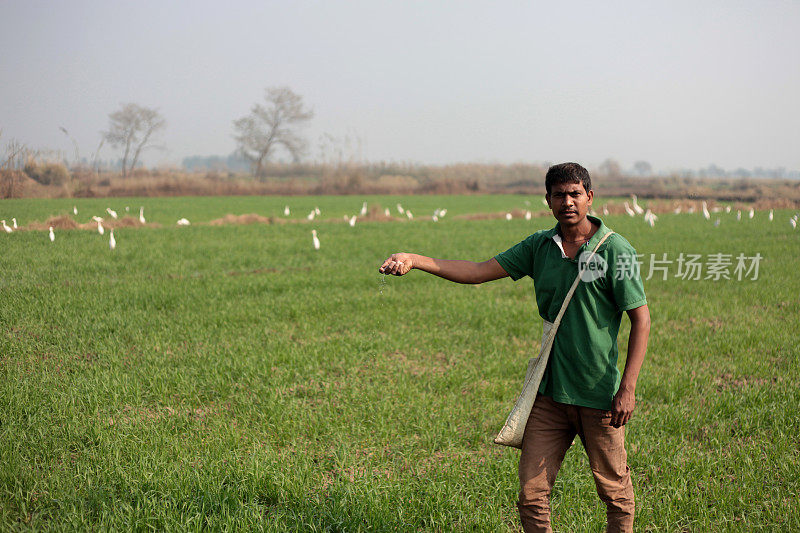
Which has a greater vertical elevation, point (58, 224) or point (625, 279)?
point (625, 279)

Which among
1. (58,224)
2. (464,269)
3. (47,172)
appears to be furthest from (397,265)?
(58,224)

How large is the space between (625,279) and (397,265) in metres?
1.06

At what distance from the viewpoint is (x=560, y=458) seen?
9.10 feet

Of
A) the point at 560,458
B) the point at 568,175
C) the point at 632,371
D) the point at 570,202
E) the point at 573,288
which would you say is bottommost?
the point at 560,458

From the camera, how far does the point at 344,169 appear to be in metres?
62.2

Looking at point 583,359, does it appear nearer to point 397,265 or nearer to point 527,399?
point 527,399

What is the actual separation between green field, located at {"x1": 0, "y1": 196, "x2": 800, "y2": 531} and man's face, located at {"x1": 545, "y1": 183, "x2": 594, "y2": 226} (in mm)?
953

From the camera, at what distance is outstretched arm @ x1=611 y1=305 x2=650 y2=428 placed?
2562 millimetres

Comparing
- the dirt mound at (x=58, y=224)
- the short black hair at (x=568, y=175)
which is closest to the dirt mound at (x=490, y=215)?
the dirt mound at (x=58, y=224)

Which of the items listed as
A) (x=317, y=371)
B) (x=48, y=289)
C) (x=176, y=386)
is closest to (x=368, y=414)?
(x=317, y=371)

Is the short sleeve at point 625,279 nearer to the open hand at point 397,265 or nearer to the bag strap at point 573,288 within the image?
the bag strap at point 573,288

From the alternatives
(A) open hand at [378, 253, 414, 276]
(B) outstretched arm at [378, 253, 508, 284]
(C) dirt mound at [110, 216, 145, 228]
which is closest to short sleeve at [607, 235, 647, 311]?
(B) outstretched arm at [378, 253, 508, 284]

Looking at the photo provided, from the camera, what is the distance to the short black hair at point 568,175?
8.57 feet

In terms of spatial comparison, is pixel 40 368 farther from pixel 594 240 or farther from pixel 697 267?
pixel 697 267
